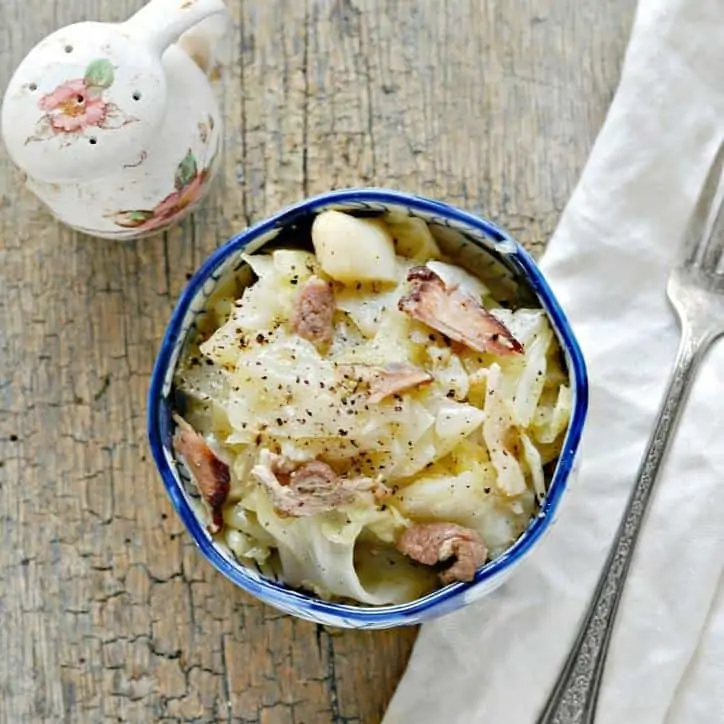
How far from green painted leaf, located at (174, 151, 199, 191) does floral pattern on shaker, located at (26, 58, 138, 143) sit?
A: 100 millimetres

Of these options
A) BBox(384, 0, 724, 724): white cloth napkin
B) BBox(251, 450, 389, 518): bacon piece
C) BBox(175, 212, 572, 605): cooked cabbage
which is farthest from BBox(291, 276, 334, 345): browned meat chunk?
BBox(384, 0, 724, 724): white cloth napkin

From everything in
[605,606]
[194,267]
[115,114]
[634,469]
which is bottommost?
[605,606]

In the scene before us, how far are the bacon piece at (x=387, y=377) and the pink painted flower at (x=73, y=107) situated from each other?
0.37m

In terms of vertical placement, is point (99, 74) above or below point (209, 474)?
above

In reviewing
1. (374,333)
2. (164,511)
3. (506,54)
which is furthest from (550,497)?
(506,54)

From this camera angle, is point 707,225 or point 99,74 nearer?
point 99,74

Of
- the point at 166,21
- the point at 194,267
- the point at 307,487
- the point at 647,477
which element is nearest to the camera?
the point at 307,487

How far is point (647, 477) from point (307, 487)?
43 cm

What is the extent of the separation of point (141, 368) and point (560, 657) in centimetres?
61

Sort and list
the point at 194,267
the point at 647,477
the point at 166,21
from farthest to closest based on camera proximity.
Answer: the point at 194,267, the point at 647,477, the point at 166,21

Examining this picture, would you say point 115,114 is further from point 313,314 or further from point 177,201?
point 313,314

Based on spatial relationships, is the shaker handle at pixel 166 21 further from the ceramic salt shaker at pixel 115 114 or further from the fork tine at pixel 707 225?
the fork tine at pixel 707 225

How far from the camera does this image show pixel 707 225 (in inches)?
56.5

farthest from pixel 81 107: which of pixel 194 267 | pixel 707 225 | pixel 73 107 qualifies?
pixel 707 225
